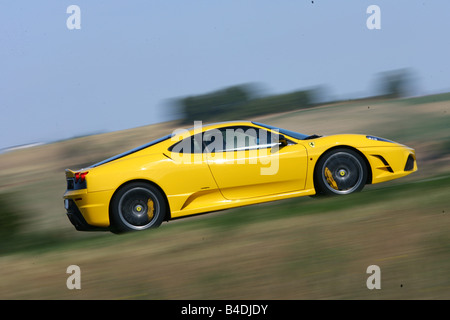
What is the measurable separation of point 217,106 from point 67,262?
22.3m

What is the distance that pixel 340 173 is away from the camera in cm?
961

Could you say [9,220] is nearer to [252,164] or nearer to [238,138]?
[238,138]

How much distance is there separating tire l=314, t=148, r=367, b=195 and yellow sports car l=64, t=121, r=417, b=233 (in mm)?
14

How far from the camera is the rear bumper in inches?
359

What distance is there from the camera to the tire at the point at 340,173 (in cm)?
955

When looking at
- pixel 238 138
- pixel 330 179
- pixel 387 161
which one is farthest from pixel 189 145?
pixel 387 161

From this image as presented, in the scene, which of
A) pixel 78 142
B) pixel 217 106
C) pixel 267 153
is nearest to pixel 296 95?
pixel 217 106

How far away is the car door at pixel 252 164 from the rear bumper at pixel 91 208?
1509 mm

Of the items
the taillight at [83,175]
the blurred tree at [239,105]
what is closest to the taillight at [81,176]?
the taillight at [83,175]

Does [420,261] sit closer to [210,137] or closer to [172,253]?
[172,253]

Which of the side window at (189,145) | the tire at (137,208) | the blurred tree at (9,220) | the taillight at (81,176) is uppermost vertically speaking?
the side window at (189,145)

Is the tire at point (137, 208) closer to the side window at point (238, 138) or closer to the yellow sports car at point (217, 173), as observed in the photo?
the yellow sports car at point (217, 173)

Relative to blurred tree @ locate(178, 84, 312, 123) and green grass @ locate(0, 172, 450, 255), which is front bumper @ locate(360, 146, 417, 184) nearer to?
green grass @ locate(0, 172, 450, 255)
